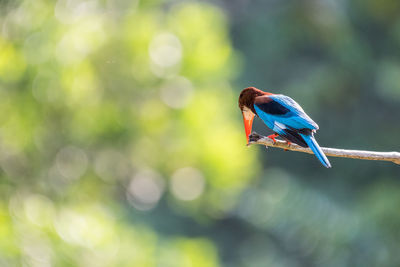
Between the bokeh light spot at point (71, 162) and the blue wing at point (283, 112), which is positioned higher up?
the blue wing at point (283, 112)

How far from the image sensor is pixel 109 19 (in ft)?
11.6

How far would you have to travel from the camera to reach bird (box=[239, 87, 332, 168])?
1340 mm

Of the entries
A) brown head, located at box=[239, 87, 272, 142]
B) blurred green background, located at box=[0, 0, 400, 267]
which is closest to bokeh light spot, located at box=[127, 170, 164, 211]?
blurred green background, located at box=[0, 0, 400, 267]

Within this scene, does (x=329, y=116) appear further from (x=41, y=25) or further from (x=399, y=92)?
(x=41, y=25)

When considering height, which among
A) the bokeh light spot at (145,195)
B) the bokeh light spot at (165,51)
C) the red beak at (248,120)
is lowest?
the bokeh light spot at (145,195)

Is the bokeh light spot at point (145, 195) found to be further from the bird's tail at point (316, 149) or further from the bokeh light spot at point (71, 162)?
the bird's tail at point (316, 149)

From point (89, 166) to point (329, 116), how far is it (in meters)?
4.91

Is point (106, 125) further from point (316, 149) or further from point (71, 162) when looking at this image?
point (316, 149)

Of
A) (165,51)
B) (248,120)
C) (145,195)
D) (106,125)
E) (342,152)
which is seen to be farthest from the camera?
(145,195)

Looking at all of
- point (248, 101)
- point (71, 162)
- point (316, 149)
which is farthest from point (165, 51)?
point (316, 149)

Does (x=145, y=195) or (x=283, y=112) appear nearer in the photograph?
(x=283, y=112)

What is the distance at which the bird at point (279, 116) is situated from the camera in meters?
1.34

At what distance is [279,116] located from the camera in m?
1.40

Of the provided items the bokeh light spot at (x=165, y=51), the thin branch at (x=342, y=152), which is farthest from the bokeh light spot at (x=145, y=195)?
the thin branch at (x=342, y=152)
